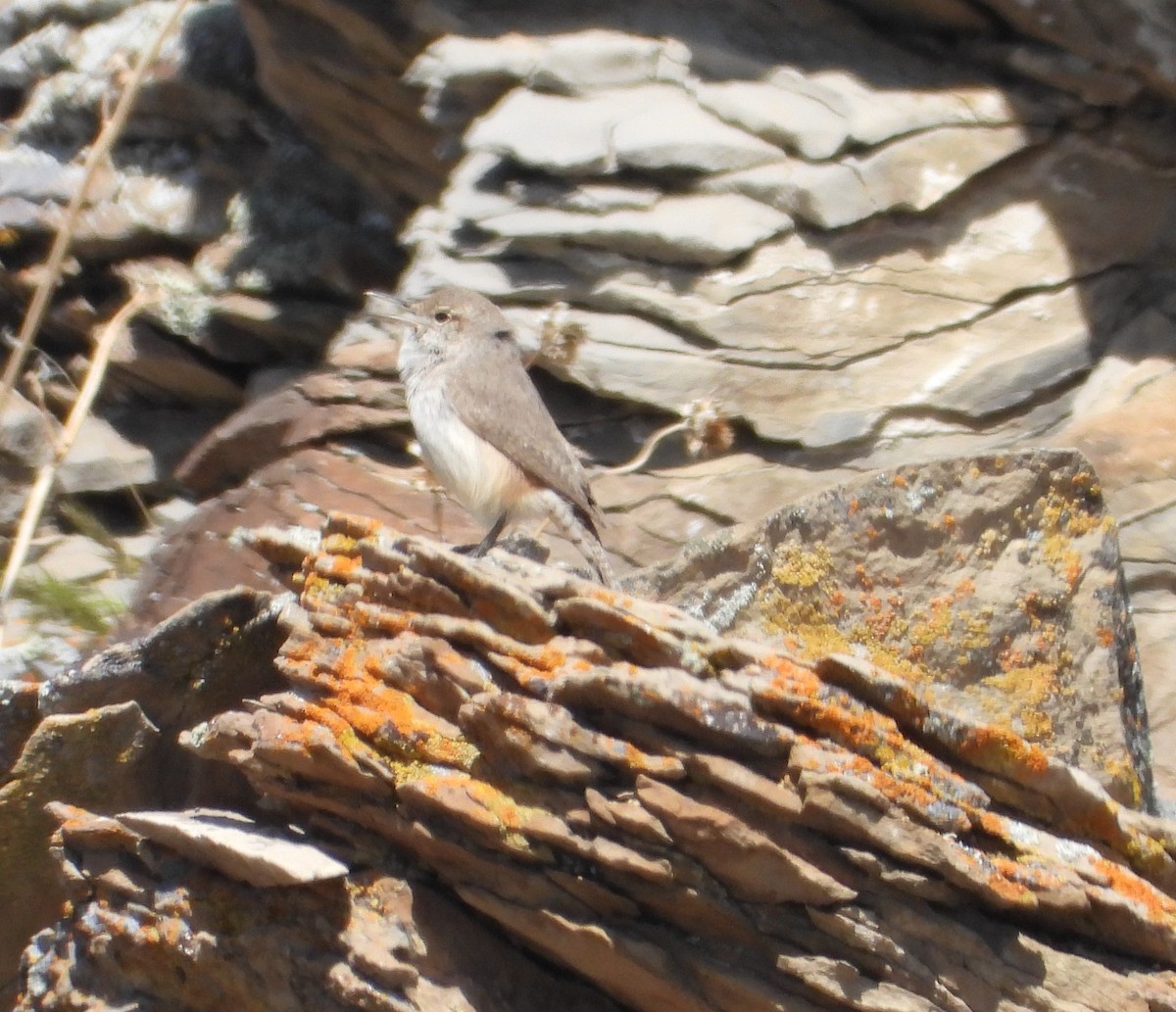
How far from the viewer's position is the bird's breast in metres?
6.40

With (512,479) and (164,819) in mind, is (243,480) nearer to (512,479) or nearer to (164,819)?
(512,479)

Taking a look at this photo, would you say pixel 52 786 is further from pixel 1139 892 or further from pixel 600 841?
pixel 1139 892

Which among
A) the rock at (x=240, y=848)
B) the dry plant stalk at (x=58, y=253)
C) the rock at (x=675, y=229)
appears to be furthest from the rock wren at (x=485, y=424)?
the dry plant stalk at (x=58, y=253)

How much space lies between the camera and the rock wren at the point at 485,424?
6.32 meters

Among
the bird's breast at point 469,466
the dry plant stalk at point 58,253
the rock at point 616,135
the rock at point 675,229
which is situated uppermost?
the rock at point 616,135

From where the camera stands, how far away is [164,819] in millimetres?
4031

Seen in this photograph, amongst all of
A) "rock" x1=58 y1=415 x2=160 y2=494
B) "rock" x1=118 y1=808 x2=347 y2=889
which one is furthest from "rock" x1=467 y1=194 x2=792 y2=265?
"rock" x1=118 y1=808 x2=347 y2=889

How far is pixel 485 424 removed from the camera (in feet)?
21.2

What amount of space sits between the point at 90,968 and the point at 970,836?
2640 millimetres

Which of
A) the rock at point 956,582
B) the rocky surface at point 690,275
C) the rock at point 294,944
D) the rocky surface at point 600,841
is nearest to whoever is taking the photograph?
the rocky surface at point 600,841

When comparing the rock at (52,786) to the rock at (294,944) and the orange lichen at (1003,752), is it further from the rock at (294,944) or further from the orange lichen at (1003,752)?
the orange lichen at (1003,752)

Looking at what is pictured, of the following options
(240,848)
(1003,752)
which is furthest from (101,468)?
(1003,752)

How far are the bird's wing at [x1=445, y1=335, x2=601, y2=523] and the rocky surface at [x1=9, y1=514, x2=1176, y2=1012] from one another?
209cm

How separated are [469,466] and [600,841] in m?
3.13
